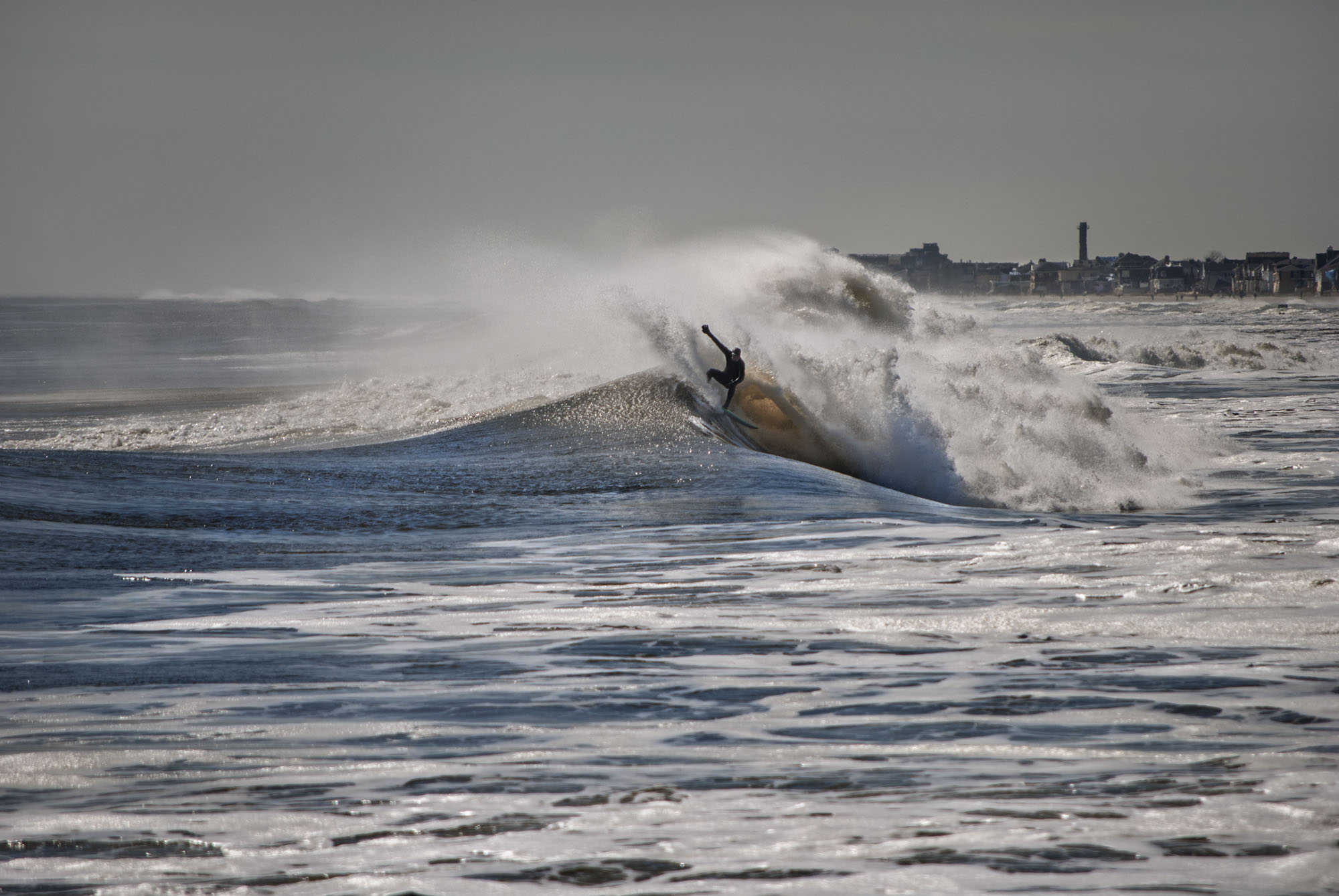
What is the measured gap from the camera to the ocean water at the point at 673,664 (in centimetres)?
388

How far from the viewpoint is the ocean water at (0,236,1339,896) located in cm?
388

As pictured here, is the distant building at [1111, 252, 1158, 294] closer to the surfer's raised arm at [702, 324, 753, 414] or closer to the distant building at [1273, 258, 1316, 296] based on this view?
the distant building at [1273, 258, 1316, 296]

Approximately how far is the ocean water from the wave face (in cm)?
17

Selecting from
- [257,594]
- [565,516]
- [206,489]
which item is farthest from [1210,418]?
[257,594]

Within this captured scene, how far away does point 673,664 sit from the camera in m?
6.16

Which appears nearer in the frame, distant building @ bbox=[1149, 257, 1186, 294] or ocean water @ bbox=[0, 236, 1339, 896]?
ocean water @ bbox=[0, 236, 1339, 896]

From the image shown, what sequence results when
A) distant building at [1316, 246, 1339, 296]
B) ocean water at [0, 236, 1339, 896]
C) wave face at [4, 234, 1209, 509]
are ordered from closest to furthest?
ocean water at [0, 236, 1339, 896] < wave face at [4, 234, 1209, 509] < distant building at [1316, 246, 1339, 296]

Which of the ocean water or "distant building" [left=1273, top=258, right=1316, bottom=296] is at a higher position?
"distant building" [left=1273, top=258, right=1316, bottom=296]

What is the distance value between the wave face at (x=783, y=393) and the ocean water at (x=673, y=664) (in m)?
0.17

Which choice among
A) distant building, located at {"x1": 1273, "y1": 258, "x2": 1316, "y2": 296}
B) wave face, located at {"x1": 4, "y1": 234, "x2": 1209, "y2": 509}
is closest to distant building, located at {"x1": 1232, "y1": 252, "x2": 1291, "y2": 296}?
distant building, located at {"x1": 1273, "y1": 258, "x2": 1316, "y2": 296}

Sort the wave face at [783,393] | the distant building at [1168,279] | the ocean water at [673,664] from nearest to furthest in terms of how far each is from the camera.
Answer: the ocean water at [673,664] → the wave face at [783,393] → the distant building at [1168,279]

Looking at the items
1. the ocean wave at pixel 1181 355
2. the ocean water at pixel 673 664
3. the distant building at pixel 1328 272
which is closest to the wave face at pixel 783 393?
the ocean water at pixel 673 664

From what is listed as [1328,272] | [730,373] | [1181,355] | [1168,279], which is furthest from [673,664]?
[1168,279]

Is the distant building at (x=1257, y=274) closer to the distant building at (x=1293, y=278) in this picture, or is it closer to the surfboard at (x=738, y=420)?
the distant building at (x=1293, y=278)
